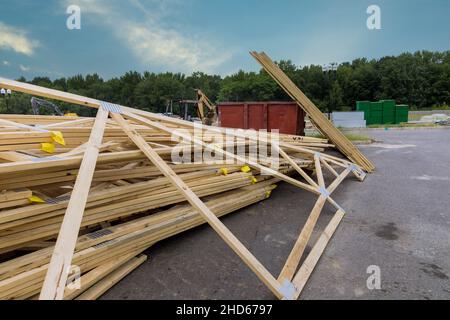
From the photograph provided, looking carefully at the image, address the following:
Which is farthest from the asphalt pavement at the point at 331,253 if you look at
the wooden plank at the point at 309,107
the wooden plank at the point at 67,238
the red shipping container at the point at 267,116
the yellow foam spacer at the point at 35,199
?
the red shipping container at the point at 267,116

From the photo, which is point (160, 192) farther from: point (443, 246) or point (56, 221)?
point (443, 246)

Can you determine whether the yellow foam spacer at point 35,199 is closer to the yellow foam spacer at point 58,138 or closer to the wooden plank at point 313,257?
the yellow foam spacer at point 58,138

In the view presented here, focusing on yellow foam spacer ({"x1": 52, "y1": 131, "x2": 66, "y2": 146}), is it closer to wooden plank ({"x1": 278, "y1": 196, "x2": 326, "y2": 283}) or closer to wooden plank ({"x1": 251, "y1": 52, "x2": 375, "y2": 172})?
wooden plank ({"x1": 278, "y1": 196, "x2": 326, "y2": 283})

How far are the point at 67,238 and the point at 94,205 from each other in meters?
1.10

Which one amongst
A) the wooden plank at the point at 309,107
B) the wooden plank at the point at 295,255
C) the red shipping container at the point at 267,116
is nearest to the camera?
the wooden plank at the point at 295,255

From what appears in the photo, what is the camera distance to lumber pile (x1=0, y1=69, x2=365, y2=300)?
2.40 m

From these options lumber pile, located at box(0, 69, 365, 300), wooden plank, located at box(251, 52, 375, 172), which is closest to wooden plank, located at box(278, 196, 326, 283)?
lumber pile, located at box(0, 69, 365, 300)

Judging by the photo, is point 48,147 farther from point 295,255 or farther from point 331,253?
point 331,253

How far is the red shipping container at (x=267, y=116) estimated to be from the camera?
1041 cm

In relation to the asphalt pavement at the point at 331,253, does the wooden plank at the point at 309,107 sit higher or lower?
higher

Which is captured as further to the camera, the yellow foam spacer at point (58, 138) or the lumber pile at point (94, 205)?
the yellow foam spacer at point (58, 138)

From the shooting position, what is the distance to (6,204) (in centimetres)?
251
